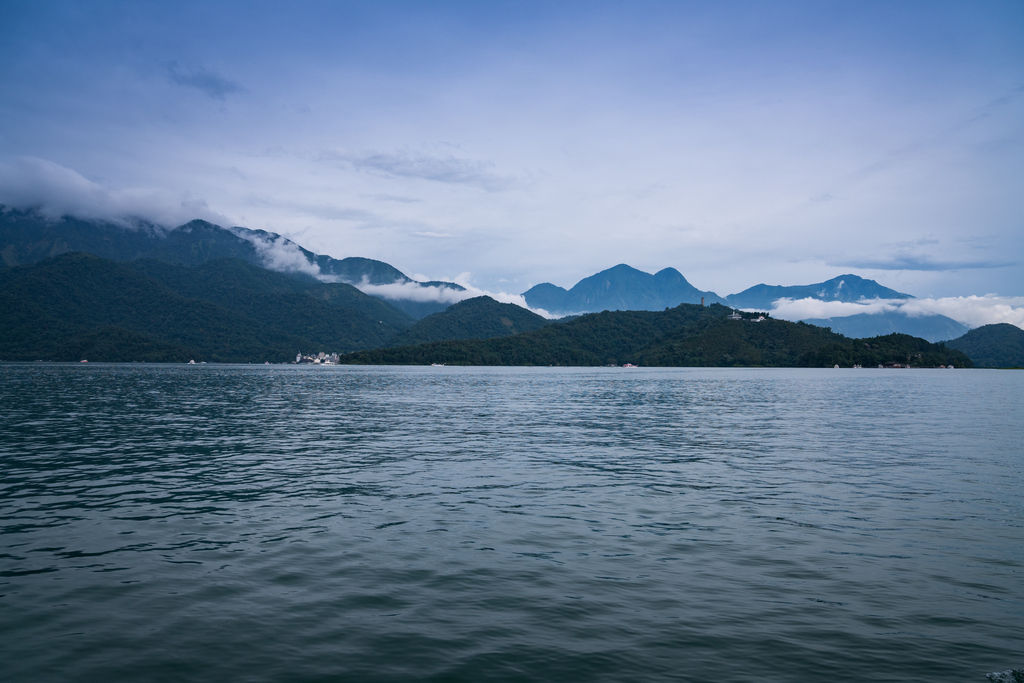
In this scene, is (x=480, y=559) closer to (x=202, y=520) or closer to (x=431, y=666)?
(x=431, y=666)

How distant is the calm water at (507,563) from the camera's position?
1195 cm

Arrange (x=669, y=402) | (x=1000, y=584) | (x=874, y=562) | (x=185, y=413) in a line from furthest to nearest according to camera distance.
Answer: (x=669, y=402) < (x=185, y=413) < (x=874, y=562) < (x=1000, y=584)

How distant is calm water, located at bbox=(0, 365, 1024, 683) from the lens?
11945 mm

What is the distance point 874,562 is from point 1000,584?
116 inches

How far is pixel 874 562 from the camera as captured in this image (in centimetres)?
1789

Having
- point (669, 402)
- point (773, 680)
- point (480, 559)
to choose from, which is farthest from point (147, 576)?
point (669, 402)

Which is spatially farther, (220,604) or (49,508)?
(49,508)

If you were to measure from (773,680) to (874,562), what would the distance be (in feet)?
30.0

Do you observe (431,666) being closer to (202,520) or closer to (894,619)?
(894,619)

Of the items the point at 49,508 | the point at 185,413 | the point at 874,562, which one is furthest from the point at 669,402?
the point at 49,508

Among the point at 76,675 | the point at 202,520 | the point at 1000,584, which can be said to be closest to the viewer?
the point at 76,675

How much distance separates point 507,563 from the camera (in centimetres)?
1770

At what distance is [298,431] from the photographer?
2002 inches

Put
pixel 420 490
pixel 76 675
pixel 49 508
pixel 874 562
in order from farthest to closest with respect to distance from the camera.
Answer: pixel 420 490
pixel 49 508
pixel 874 562
pixel 76 675
